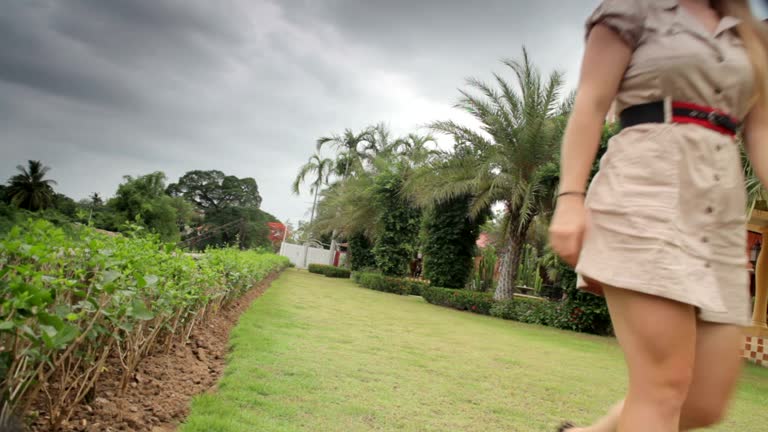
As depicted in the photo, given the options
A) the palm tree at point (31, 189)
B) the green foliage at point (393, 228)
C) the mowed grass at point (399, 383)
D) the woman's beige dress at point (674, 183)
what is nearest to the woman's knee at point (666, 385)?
the woman's beige dress at point (674, 183)

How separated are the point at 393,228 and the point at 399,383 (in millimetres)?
19035

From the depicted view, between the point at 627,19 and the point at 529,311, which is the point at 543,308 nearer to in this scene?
the point at 529,311

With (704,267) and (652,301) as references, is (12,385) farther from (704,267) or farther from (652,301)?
(704,267)

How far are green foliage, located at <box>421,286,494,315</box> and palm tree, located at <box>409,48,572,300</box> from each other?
1.44ft

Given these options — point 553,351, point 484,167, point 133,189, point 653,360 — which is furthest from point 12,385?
point 133,189

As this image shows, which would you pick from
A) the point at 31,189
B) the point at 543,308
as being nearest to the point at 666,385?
the point at 31,189

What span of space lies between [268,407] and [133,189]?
32.2 metres

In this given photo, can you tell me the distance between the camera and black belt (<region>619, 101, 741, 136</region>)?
1.30m

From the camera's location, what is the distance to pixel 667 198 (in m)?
1.25

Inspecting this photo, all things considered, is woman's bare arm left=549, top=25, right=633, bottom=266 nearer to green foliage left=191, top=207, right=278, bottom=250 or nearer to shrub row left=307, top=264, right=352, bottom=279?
shrub row left=307, top=264, right=352, bottom=279

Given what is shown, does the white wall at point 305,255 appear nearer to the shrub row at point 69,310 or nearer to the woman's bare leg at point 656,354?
the shrub row at point 69,310

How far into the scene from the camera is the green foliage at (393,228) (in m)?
22.9

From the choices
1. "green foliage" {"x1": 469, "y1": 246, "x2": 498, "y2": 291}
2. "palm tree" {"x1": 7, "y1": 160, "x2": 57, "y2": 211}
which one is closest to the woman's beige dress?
"palm tree" {"x1": 7, "y1": 160, "x2": 57, "y2": 211}

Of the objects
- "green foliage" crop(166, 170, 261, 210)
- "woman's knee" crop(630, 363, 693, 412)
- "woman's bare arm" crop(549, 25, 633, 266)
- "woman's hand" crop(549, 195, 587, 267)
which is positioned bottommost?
"woman's knee" crop(630, 363, 693, 412)
